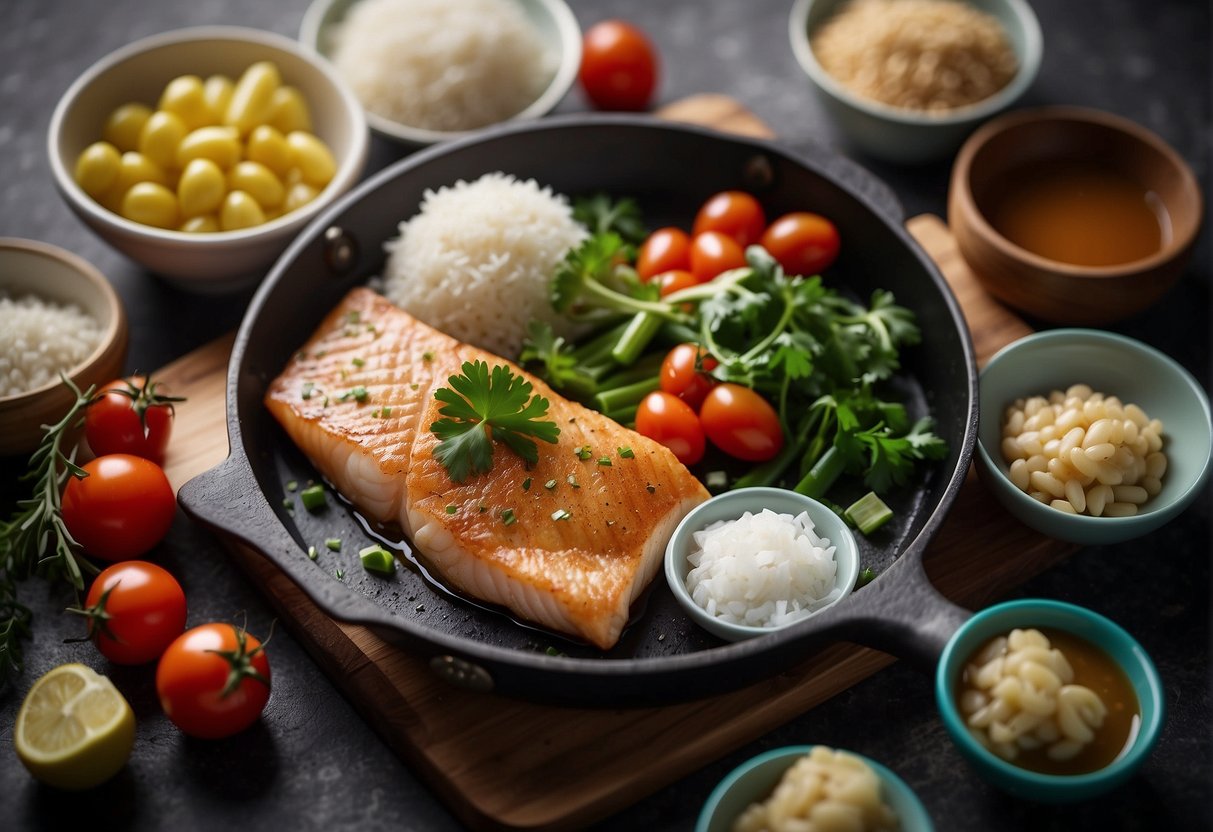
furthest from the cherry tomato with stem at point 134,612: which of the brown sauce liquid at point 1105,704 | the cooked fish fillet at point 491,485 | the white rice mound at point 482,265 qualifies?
the brown sauce liquid at point 1105,704

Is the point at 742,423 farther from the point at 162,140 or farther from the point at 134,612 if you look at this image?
the point at 162,140

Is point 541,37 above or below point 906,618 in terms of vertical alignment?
above

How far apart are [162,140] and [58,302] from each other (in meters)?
0.65

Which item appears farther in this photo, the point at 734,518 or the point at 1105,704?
the point at 734,518

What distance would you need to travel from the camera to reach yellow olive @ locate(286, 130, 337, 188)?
372 centimetres

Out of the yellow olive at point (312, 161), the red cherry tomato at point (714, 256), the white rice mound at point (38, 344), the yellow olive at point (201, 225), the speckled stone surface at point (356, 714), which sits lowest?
the speckled stone surface at point (356, 714)

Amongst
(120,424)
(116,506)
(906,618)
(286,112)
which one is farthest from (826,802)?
(286,112)

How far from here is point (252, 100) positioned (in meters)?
3.79

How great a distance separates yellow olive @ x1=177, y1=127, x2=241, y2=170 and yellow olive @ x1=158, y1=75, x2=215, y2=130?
12cm

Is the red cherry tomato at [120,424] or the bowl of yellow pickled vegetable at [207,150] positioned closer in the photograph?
the red cherry tomato at [120,424]

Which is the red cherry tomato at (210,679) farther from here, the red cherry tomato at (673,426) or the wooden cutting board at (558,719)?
the red cherry tomato at (673,426)

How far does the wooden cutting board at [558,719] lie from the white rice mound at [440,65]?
1.89 meters

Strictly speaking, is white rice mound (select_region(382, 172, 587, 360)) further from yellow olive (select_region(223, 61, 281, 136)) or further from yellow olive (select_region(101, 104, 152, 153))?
yellow olive (select_region(101, 104, 152, 153))

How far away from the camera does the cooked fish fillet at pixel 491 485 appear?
9.02ft
